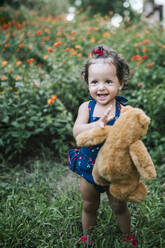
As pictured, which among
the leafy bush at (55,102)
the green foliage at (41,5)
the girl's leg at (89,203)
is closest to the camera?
the girl's leg at (89,203)

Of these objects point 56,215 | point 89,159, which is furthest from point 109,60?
point 56,215

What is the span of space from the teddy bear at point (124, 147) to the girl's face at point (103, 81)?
0.58 feet

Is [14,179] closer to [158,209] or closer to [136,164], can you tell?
[158,209]

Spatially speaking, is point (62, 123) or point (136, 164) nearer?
point (136, 164)

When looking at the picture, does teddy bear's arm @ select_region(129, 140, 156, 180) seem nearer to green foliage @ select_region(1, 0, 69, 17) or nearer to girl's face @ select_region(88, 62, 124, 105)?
girl's face @ select_region(88, 62, 124, 105)

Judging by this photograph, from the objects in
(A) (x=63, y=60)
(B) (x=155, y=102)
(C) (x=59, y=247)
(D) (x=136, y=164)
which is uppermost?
(A) (x=63, y=60)

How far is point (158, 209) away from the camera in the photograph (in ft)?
6.69

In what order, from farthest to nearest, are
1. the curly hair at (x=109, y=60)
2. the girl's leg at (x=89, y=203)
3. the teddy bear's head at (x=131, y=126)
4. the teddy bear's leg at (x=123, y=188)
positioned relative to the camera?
the girl's leg at (x=89, y=203), the curly hair at (x=109, y=60), the teddy bear's leg at (x=123, y=188), the teddy bear's head at (x=131, y=126)

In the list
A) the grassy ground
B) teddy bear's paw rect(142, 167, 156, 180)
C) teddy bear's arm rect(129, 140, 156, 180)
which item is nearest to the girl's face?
teddy bear's arm rect(129, 140, 156, 180)

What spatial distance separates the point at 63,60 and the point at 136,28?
10.7 ft

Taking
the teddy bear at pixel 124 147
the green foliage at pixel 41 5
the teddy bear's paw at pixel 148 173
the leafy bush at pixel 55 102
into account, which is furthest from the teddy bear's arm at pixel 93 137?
the green foliage at pixel 41 5

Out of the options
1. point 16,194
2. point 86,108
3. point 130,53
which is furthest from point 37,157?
point 130,53

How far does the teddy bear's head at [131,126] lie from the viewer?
4.12 ft

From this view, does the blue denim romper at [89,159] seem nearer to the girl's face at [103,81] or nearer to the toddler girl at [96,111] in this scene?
the toddler girl at [96,111]
